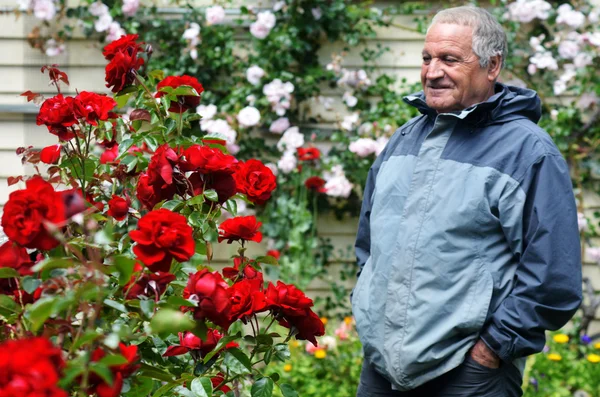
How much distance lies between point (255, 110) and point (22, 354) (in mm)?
3514

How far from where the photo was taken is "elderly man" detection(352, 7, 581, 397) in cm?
189

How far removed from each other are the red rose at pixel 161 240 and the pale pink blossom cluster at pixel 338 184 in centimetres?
308

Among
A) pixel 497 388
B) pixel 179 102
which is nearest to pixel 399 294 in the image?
pixel 497 388

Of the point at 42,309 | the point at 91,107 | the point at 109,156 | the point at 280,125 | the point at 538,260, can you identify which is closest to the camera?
the point at 42,309

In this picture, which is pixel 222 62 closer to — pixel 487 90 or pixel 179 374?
pixel 487 90

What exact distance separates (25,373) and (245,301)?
604 millimetres

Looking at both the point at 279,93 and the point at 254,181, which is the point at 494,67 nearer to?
the point at 254,181

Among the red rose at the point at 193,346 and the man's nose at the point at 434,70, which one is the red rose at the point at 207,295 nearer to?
the red rose at the point at 193,346

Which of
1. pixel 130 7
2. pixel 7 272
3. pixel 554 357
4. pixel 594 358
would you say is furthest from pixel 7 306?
pixel 130 7

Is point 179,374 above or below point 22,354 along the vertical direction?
below

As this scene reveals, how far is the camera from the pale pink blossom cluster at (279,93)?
4.28 metres

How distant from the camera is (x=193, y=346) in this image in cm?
138

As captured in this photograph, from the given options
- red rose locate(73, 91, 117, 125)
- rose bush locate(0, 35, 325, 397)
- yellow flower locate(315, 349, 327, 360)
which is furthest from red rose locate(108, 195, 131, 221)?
yellow flower locate(315, 349, 327, 360)

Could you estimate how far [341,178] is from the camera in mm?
4238
